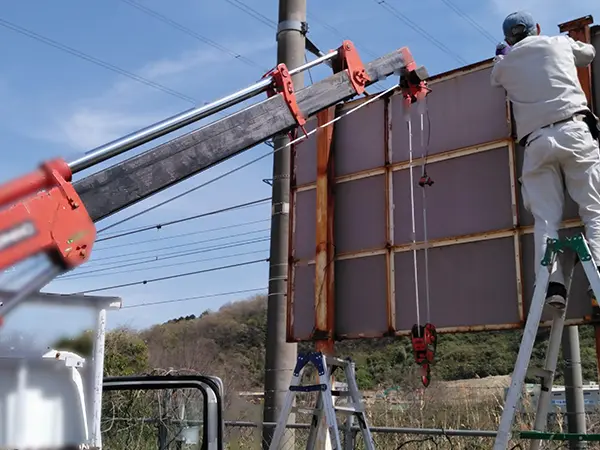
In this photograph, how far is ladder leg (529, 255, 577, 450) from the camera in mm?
3943

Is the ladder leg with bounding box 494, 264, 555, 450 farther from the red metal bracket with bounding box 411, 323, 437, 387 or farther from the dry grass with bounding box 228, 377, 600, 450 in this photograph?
the dry grass with bounding box 228, 377, 600, 450

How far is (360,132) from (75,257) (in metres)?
4.01

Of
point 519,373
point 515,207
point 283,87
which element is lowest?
point 519,373

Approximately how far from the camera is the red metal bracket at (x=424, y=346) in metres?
5.12

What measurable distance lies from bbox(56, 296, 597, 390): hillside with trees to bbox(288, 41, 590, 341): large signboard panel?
1242 cm

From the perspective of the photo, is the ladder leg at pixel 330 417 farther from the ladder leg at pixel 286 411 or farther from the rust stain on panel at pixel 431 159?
the rust stain on panel at pixel 431 159

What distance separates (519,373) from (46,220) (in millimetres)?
2390

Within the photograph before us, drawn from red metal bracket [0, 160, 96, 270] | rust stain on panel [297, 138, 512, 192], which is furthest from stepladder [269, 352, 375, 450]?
red metal bracket [0, 160, 96, 270]

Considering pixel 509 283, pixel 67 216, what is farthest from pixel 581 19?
pixel 67 216

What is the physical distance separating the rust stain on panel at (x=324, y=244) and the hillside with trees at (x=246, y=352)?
12406 millimetres

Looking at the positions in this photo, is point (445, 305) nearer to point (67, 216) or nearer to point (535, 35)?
point (535, 35)

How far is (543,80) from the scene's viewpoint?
13.7ft

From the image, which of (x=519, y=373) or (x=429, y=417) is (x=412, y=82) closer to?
(x=519, y=373)

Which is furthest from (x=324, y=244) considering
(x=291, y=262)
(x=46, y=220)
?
(x=46, y=220)
